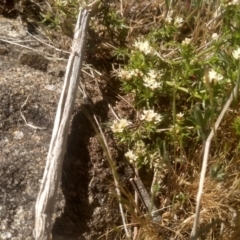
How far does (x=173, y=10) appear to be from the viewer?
219 cm

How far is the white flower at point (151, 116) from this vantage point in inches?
68.9

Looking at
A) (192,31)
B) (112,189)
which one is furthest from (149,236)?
(192,31)

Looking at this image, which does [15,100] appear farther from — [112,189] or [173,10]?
[173,10]

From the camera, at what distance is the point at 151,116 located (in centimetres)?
175

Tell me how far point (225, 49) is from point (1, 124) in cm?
95

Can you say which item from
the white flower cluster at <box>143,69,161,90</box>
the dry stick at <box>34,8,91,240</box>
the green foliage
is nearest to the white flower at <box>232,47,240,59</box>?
the green foliage

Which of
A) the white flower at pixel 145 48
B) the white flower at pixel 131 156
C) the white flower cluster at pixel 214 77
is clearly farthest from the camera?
the white flower at pixel 145 48

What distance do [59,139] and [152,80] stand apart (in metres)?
0.44

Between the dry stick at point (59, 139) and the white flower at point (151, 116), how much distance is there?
0.91ft

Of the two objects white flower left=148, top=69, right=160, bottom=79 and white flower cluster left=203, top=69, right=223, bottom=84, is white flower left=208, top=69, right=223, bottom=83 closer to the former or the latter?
white flower cluster left=203, top=69, right=223, bottom=84

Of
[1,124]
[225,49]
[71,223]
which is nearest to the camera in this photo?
[71,223]

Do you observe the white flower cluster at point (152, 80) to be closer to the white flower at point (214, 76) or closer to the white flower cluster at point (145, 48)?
the white flower cluster at point (145, 48)

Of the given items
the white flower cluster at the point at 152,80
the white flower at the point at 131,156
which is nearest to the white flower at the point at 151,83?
the white flower cluster at the point at 152,80

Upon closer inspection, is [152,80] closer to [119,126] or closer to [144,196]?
[119,126]
